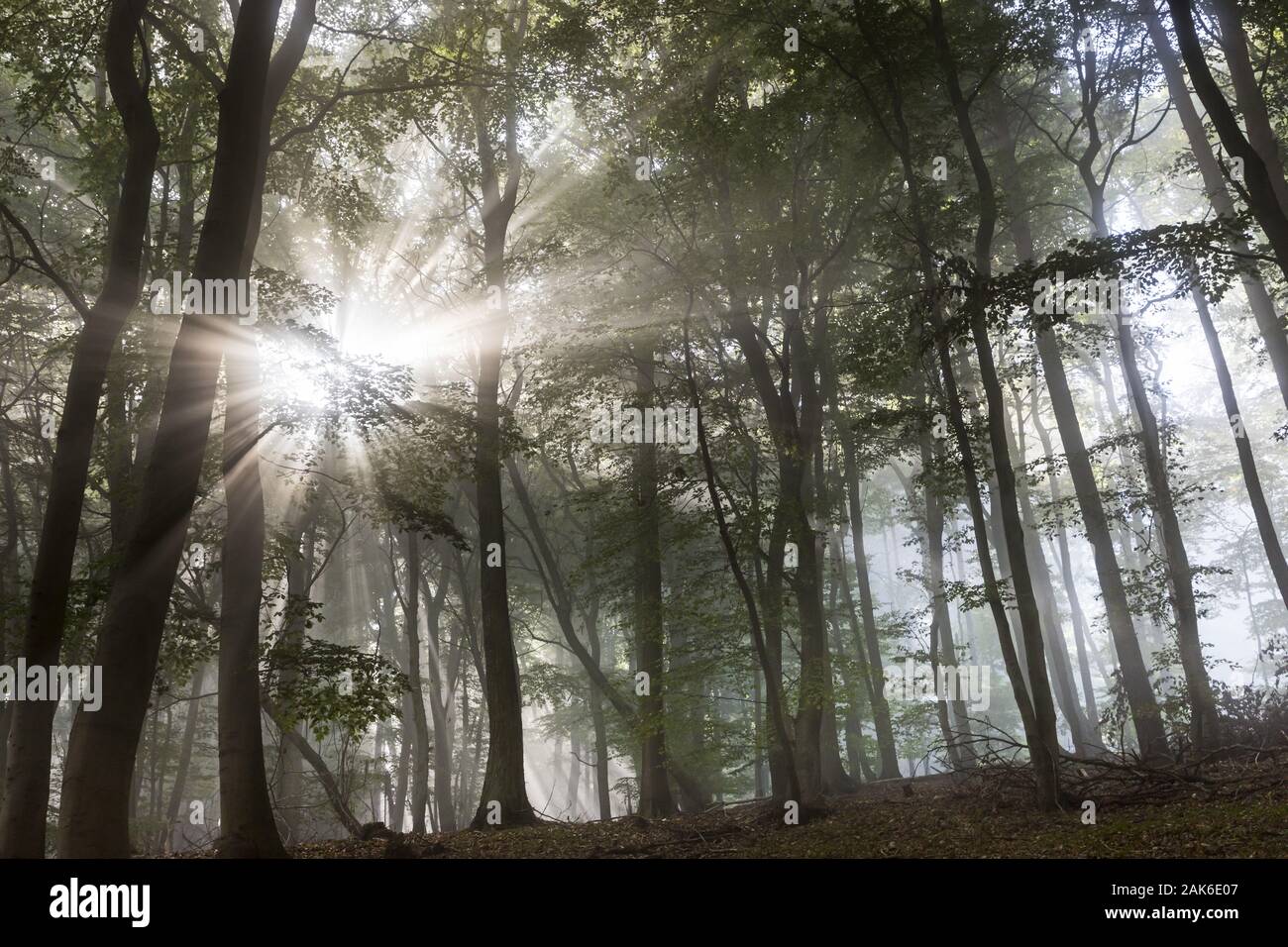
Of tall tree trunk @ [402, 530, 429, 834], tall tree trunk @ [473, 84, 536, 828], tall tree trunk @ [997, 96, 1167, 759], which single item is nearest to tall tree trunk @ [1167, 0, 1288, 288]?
tall tree trunk @ [997, 96, 1167, 759]

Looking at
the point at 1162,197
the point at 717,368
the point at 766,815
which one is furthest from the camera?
the point at 1162,197

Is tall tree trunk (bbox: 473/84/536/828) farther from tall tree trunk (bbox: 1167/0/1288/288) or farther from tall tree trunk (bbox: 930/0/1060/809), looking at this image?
tall tree trunk (bbox: 1167/0/1288/288)

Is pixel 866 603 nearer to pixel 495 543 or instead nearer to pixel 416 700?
pixel 416 700

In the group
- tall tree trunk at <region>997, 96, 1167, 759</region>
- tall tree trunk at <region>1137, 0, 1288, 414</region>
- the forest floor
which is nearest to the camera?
the forest floor

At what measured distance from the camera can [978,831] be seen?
29.2 feet

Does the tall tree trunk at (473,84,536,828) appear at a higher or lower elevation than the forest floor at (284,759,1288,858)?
higher

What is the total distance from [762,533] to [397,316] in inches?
528

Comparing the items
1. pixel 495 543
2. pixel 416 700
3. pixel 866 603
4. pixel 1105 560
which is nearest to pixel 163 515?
pixel 495 543

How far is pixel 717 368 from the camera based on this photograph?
16.2 meters

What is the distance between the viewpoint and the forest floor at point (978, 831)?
7270 millimetres

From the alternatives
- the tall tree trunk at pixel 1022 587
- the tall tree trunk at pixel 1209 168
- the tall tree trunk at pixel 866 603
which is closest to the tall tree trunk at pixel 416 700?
the tall tree trunk at pixel 866 603

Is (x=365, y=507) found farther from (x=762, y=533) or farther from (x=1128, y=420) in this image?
(x=1128, y=420)

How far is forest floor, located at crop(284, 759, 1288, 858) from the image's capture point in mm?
7270
